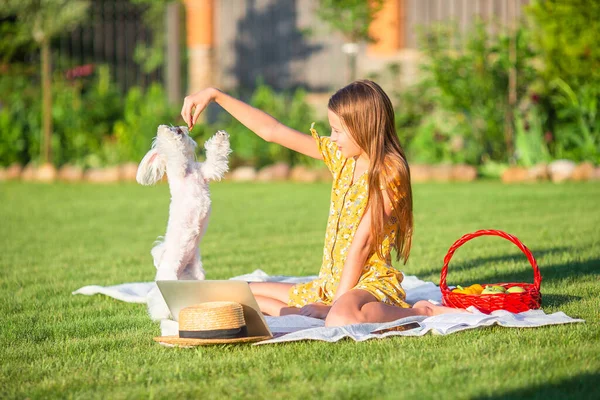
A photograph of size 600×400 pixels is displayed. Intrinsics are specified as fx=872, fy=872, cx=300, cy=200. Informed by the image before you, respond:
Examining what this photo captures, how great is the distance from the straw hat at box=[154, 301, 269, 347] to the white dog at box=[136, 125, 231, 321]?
0.70 m

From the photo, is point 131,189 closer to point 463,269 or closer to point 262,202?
point 262,202

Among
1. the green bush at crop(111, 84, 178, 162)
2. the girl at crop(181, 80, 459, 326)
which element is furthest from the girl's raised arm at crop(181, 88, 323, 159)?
the green bush at crop(111, 84, 178, 162)

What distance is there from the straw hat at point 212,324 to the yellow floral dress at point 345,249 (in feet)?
2.60

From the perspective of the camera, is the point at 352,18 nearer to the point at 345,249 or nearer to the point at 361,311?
the point at 345,249

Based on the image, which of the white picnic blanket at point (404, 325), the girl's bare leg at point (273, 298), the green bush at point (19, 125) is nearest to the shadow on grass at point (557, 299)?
the white picnic blanket at point (404, 325)

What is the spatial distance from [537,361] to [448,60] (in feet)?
31.9

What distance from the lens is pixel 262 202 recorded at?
1066 centimetres

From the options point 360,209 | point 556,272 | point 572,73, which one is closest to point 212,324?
point 360,209

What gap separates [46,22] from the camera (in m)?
14.3

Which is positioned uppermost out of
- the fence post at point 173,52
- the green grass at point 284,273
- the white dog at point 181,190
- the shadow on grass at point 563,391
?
Result: the fence post at point 173,52

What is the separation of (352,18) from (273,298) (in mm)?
9388

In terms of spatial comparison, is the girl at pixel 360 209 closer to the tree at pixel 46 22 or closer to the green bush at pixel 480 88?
the green bush at pixel 480 88

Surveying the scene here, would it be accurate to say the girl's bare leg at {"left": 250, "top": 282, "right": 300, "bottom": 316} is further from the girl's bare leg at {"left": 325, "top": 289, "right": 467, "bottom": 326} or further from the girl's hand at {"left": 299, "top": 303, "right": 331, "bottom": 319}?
the girl's bare leg at {"left": 325, "top": 289, "right": 467, "bottom": 326}

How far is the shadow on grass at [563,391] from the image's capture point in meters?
3.10
